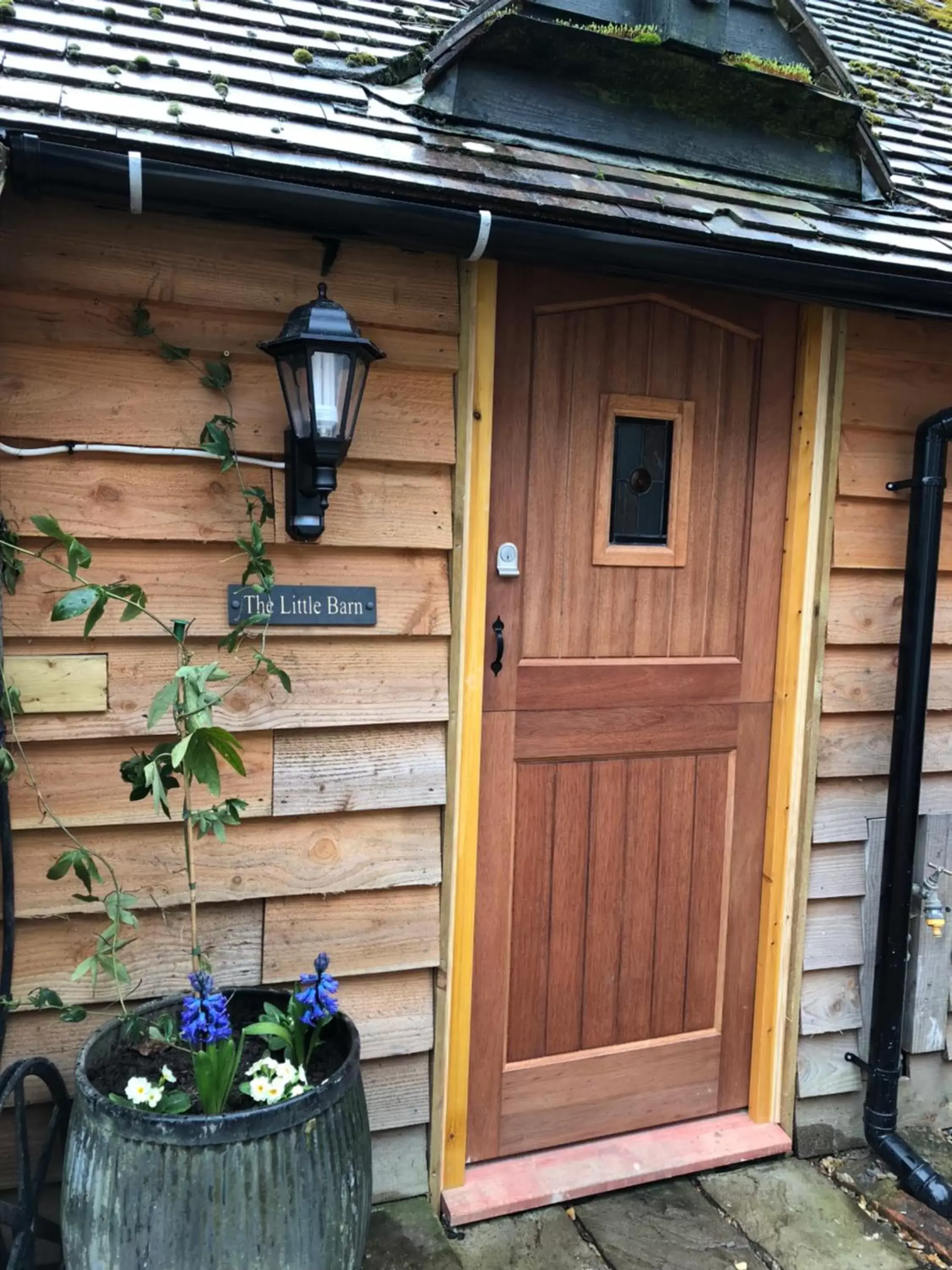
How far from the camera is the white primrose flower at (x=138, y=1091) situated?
180cm

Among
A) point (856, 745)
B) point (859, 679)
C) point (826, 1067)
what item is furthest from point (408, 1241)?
point (859, 679)

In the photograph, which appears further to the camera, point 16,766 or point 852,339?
point 852,339

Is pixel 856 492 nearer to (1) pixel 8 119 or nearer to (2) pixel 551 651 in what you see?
(2) pixel 551 651

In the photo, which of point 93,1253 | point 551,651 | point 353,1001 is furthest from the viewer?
point 551,651

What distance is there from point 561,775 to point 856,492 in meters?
1.19

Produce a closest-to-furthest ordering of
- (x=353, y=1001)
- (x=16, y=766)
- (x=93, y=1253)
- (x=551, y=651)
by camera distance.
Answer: (x=93, y=1253) → (x=16, y=766) → (x=353, y=1001) → (x=551, y=651)

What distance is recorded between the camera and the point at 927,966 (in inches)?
113

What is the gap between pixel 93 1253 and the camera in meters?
1.78

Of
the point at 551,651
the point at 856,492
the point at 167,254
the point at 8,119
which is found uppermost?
the point at 8,119

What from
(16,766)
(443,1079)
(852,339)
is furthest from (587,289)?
(443,1079)

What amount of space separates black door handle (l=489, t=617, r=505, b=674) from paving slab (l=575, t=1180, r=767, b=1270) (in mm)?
1501

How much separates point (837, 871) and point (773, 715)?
513mm

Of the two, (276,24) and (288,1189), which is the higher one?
(276,24)

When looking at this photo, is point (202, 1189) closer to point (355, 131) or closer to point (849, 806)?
point (849, 806)
